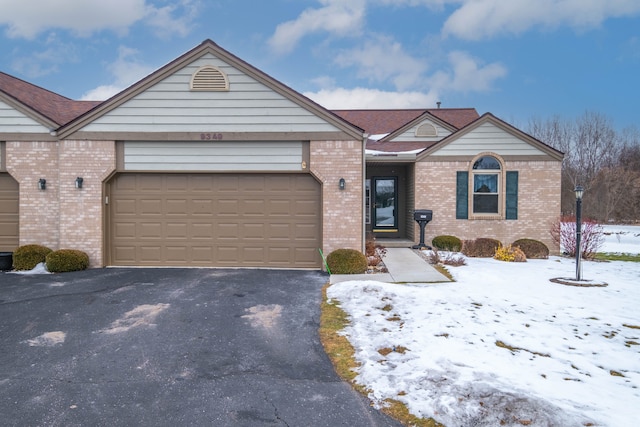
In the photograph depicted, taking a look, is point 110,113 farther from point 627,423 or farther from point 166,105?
point 627,423

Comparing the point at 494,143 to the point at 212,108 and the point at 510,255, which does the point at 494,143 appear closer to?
the point at 510,255

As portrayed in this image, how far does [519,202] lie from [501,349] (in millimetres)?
10345

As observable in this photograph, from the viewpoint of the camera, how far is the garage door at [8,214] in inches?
427

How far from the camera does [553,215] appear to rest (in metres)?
13.7

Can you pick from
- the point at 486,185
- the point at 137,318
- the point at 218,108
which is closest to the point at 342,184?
the point at 218,108

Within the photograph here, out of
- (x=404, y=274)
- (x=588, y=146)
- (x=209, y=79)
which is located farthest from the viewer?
(x=588, y=146)

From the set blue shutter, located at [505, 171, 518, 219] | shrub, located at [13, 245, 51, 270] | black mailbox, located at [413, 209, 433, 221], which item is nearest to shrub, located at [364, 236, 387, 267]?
black mailbox, located at [413, 209, 433, 221]

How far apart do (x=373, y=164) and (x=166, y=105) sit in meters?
7.98

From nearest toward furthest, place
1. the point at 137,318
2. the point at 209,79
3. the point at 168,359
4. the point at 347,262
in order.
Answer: the point at 168,359 → the point at 137,318 → the point at 347,262 → the point at 209,79

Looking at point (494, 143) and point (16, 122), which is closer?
point (16, 122)

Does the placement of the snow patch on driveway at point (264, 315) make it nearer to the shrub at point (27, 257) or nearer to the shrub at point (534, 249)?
the shrub at point (27, 257)

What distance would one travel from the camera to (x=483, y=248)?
12742mm

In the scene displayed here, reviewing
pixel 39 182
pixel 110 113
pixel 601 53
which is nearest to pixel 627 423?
pixel 110 113

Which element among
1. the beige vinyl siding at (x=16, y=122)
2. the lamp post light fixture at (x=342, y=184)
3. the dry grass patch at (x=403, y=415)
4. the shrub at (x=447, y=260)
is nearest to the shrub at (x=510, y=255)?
the shrub at (x=447, y=260)
